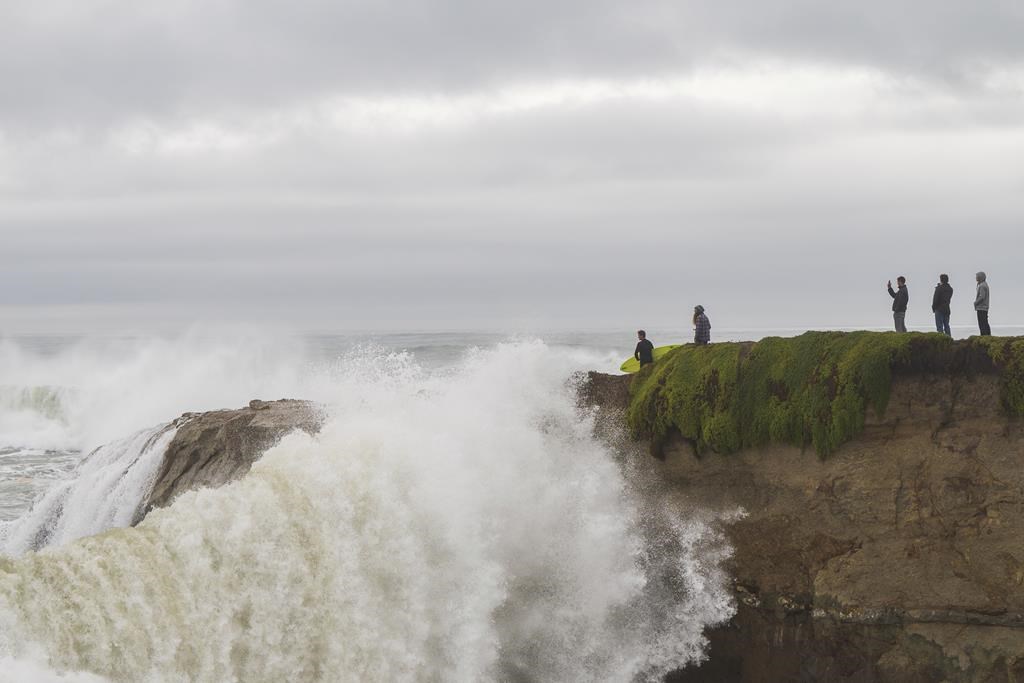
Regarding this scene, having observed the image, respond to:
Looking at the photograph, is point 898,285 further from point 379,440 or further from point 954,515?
point 379,440

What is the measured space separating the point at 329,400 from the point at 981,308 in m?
9.97

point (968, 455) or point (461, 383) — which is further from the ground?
point (461, 383)

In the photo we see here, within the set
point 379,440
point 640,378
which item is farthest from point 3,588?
point 640,378

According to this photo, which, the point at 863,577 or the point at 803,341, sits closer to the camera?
the point at 863,577

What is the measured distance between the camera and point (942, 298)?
15984 millimetres

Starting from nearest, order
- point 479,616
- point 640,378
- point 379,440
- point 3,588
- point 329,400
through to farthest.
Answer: point 3,588 < point 479,616 < point 379,440 < point 640,378 < point 329,400

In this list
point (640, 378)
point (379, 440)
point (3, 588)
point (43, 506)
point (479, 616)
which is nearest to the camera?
point (3, 588)

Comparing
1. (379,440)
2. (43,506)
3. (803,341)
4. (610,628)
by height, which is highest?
(803,341)

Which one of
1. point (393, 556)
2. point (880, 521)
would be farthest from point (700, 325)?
point (393, 556)

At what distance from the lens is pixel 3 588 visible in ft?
28.0

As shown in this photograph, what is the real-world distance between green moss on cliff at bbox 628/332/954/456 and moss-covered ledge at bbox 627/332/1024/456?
0.01 meters

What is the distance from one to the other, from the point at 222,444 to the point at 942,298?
11075 mm

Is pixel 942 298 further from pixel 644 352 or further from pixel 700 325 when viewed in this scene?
pixel 644 352

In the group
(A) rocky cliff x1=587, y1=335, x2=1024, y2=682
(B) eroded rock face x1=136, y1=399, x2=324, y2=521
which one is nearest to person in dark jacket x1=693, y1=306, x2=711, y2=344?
(A) rocky cliff x1=587, y1=335, x2=1024, y2=682
